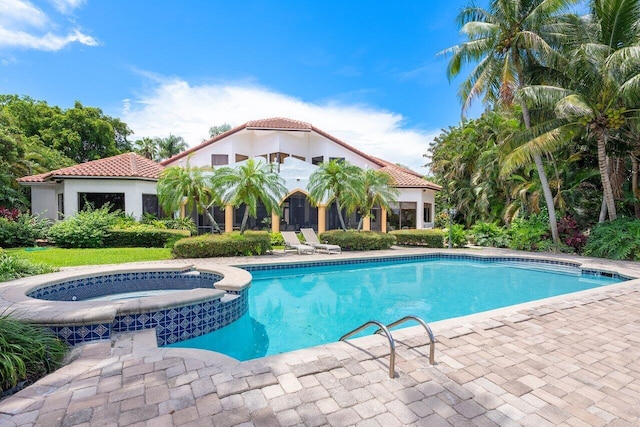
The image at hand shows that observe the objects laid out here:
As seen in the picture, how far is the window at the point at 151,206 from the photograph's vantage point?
21594 millimetres

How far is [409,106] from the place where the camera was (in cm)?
3075

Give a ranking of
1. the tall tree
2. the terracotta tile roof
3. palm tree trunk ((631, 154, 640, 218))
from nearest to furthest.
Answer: palm tree trunk ((631, 154, 640, 218)), the terracotta tile roof, the tall tree

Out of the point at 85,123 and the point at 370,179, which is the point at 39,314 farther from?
the point at 85,123

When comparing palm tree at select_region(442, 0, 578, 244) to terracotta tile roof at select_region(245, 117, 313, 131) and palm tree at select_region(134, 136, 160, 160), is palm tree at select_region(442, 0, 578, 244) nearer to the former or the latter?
terracotta tile roof at select_region(245, 117, 313, 131)

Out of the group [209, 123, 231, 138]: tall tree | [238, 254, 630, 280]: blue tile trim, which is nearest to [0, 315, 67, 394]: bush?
[238, 254, 630, 280]: blue tile trim

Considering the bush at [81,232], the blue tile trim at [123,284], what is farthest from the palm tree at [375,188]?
the bush at [81,232]

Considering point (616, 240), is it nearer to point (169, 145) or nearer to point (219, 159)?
point (219, 159)

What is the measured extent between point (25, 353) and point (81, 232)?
47.8ft

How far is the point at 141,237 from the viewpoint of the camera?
57.8ft

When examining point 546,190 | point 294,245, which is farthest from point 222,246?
point 546,190

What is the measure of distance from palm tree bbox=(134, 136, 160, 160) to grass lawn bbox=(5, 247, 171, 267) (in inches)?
1217

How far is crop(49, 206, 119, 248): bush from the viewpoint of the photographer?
16531mm

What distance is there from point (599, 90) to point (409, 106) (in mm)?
16809

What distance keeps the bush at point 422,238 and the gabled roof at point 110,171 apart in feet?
55.0
